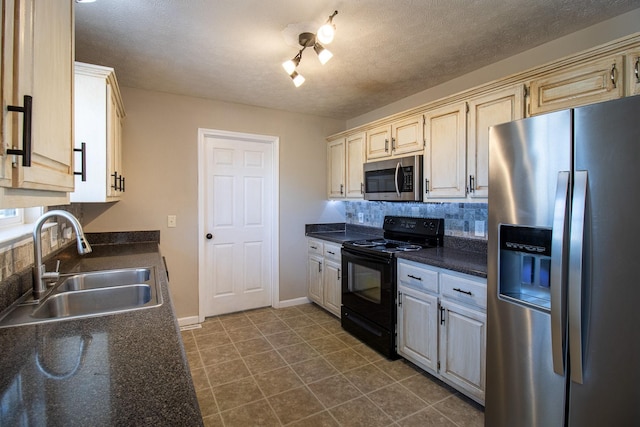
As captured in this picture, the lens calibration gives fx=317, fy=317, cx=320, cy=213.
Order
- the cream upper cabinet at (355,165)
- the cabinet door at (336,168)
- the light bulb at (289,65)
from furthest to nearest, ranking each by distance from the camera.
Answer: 1. the cabinet door at (336,168)
2. the cream upper cabinet at (355,165)
3. the light bulb at (289,65)

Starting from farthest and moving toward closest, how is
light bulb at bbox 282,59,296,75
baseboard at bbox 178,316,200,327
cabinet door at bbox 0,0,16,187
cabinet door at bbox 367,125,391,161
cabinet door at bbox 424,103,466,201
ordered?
baseboard at bbox 178,316,200,327 → cabinet door at bbox 367,125,391,161 → cabinet door at bbox 424,103,466,201 → light bulb at bbox 282,59,296,75 → cabinet door at bbox 0,0,16,187

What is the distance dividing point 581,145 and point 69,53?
2009 millimetres

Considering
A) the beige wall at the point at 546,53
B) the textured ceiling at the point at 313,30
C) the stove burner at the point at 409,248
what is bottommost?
the stove burner at the point at 409,248

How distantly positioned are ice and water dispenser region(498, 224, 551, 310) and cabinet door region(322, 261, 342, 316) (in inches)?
74.4

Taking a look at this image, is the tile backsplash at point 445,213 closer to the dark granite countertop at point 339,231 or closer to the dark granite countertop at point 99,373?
the dark granite countertop at point 339,231

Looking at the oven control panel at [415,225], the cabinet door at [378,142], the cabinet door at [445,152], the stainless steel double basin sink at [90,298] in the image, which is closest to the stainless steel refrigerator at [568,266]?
the cabinet door at [445,152]

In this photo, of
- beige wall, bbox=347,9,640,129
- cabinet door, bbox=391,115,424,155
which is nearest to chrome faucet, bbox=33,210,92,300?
cabinet door, bbox=391,115,424,155

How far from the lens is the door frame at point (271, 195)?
11.3 ft

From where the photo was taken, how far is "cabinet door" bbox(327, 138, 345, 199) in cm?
387

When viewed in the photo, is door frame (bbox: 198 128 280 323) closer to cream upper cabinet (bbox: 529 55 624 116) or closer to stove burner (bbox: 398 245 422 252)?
stove burner (bbox: 398 245 422 252)

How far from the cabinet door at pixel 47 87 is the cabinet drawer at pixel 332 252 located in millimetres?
2599

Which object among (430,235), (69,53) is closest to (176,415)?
(69,53)

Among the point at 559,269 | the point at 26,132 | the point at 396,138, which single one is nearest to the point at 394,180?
the point at 396,138

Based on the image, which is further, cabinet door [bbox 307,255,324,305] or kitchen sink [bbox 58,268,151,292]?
cabinet door [bbox 307,255,324,305]
